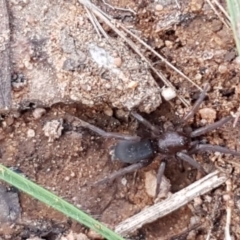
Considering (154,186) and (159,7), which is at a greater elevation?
(159,7)

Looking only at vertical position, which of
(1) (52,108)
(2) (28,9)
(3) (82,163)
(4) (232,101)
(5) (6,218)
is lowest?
(5) (6,218)

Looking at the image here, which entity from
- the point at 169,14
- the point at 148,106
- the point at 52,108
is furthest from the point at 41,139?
the point at 169,14

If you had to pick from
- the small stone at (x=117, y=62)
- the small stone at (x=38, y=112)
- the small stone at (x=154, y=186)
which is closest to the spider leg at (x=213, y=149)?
the small stone at (x=154, y=186)

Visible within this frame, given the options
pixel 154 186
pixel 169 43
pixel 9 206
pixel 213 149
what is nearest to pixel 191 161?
pixel 213 149

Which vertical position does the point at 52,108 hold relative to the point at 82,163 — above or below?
above

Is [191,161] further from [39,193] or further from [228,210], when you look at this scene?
[39,193]

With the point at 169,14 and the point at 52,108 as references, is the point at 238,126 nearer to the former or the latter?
the point at 169,14

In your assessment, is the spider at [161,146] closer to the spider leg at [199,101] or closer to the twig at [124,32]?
the spider leg at [199,101]
